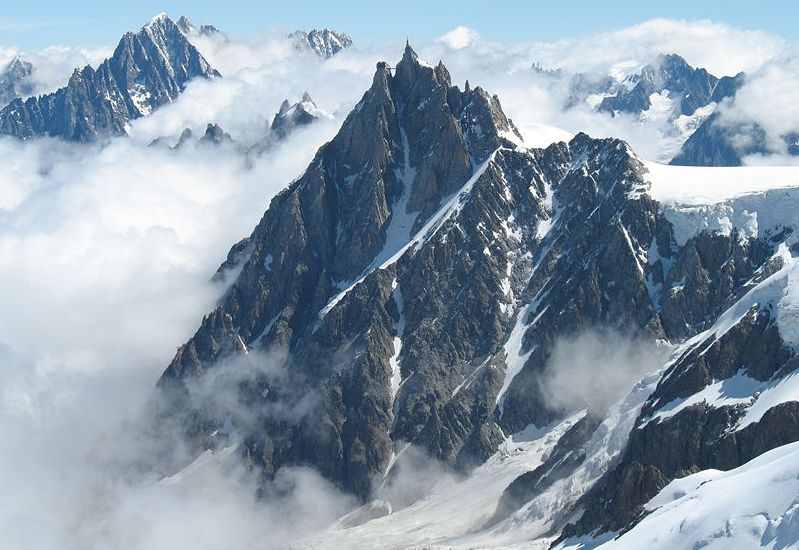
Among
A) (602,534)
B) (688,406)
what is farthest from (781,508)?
(688,406)

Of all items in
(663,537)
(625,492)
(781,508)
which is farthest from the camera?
(625,492)

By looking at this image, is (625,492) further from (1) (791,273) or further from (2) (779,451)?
(1) (791,273)

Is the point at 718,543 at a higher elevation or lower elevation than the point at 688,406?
higher

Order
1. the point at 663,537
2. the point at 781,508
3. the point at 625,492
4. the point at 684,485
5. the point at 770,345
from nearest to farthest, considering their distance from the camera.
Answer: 1. the point at 781,508
2. the point at 663,537
3. the point at 684,485
4. the point at 625,492
5. the point at 770,345

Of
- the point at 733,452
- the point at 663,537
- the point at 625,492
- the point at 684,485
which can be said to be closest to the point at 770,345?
the point at 733,452

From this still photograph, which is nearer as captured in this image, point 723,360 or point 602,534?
point 602,534

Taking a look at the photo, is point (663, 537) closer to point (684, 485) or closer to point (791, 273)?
point (684, 485)

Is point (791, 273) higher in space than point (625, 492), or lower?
higher

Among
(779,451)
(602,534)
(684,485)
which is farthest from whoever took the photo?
(602,534)

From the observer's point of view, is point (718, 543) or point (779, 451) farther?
point (779, 451)
